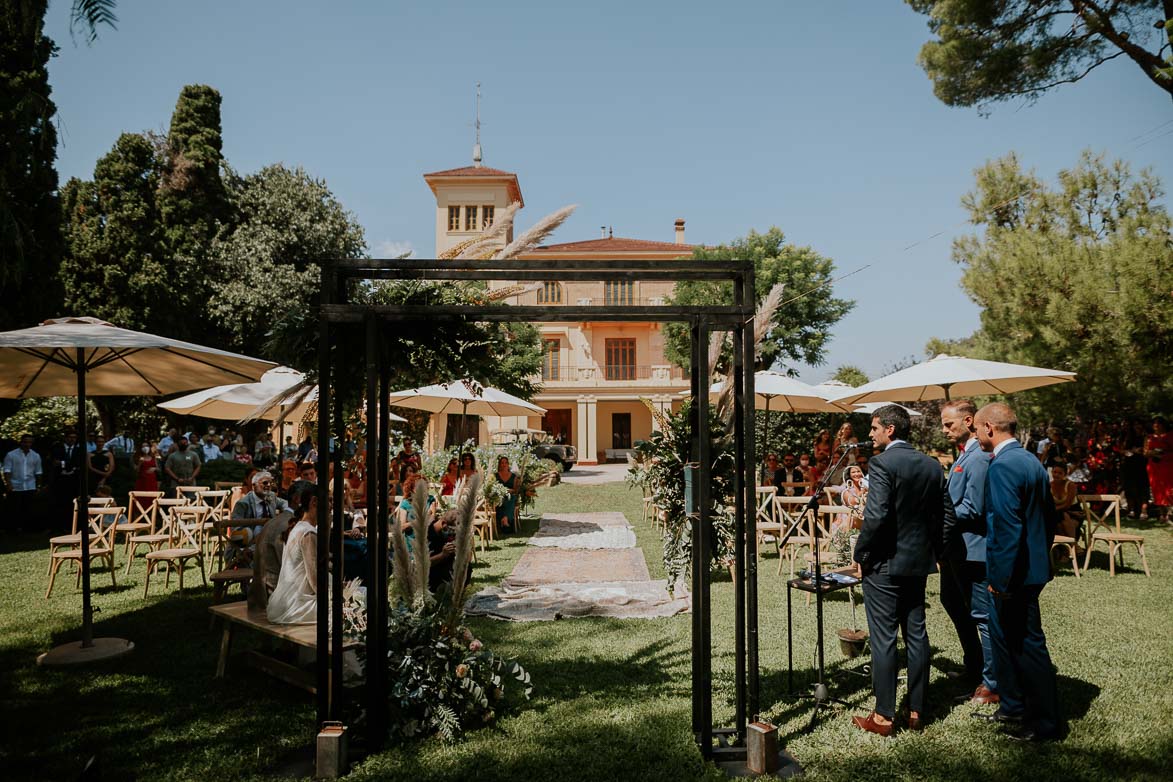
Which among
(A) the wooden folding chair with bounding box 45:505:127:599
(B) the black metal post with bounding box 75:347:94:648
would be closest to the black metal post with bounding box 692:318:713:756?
(B) the black metal post with bounding box 75:347:94:648

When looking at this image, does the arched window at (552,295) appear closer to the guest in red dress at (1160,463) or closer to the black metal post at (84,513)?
the guest in red dress at (1160,463)

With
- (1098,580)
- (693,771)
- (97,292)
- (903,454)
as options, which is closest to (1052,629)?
(1098,580)

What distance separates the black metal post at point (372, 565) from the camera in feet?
12.0

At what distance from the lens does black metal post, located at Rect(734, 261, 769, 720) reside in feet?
11.5

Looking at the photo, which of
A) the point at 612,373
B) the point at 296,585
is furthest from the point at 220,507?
the point at 612,373

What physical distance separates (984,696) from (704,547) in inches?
88.1

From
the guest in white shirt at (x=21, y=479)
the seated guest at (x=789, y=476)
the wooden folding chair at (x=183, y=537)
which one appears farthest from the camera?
the seated guest at (x=789, y=476)

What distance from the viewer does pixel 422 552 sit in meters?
4.11

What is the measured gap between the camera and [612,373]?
3906 cm

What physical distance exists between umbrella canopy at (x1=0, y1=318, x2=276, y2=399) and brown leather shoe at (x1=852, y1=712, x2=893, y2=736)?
5.44 meters

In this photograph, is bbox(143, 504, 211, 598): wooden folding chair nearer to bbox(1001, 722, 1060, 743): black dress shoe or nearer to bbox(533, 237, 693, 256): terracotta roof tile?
bbox(1001, 722, 1060, 743): black dress shoe

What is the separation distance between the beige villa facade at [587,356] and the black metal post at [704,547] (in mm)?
32757

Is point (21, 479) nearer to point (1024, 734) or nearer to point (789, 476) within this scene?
point (789, 476)

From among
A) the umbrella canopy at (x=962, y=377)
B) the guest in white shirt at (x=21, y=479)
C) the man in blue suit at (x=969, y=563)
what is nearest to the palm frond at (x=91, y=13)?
the man in blue suit at (x=969, y=563)
